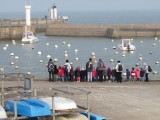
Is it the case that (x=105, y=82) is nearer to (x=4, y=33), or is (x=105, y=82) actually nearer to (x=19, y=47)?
(x=19, y=47)

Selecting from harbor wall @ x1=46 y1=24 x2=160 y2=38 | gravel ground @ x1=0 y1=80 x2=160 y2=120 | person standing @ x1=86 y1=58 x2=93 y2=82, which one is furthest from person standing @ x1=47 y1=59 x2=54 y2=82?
harbor wall @ x1=46 y1=24 x2=160 y2=38

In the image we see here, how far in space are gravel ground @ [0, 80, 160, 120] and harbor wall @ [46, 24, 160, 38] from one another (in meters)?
76.2

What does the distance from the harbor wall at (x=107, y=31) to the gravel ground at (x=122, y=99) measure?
76.2 m

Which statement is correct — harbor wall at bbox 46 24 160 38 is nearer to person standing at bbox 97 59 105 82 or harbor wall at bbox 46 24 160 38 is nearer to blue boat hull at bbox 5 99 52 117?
person standing at bbox 97 59 105 82

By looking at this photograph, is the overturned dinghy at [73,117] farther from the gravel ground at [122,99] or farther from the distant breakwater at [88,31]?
the distant breakwater at [88,31]

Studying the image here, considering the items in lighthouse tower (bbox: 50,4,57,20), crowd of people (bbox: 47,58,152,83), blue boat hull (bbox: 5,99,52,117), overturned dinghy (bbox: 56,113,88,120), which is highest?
lighthouse tower (bbox: 50,4,57,20)

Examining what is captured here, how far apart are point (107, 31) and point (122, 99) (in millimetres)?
83621

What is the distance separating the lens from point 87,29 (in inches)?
4178

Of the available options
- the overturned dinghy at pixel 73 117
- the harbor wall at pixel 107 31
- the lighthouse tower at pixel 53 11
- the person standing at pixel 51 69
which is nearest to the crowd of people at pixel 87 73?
the person standing at pixel 51 69

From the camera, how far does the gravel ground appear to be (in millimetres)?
17469

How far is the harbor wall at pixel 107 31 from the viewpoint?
334ft

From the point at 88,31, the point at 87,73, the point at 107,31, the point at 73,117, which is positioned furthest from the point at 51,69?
the point at 88,31

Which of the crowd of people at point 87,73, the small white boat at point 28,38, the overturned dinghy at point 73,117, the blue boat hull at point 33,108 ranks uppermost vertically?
the small white boat at point 28,38

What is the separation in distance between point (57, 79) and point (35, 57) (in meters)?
40.7
